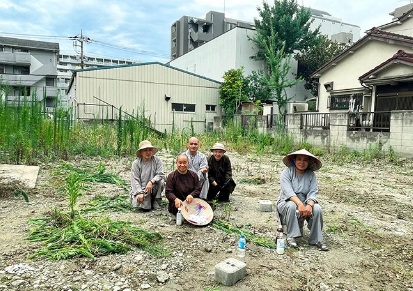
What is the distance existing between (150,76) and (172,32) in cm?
2257

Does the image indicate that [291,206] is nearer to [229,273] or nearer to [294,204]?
[294,204]

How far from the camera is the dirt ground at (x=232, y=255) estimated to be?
2354mm

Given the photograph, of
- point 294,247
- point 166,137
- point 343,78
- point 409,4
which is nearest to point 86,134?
point 166,137

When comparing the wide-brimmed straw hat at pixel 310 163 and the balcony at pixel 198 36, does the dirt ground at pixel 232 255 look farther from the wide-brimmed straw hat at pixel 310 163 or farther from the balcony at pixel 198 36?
the balcony at pixel 198 36

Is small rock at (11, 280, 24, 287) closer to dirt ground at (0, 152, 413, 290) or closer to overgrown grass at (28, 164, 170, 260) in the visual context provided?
dirt ground at (0, 152, 413, 290)

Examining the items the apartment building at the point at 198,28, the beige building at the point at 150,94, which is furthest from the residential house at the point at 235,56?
the apartment building at the point at 198,28

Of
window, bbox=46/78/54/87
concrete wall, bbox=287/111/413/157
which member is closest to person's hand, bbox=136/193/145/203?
concrete wall, bbox=287/111/413/157

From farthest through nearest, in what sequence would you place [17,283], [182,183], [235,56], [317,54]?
1. [317,54]
2. [235,56]
3. [182,183]
4. [17,283]

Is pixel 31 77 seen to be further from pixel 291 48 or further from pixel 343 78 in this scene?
pixel 343 78

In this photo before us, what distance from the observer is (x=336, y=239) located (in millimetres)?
3410

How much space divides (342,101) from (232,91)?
21.0ft

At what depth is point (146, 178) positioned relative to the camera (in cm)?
426

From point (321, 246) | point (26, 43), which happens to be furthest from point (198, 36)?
point (321, 246)

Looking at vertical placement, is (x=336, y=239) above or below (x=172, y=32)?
below
